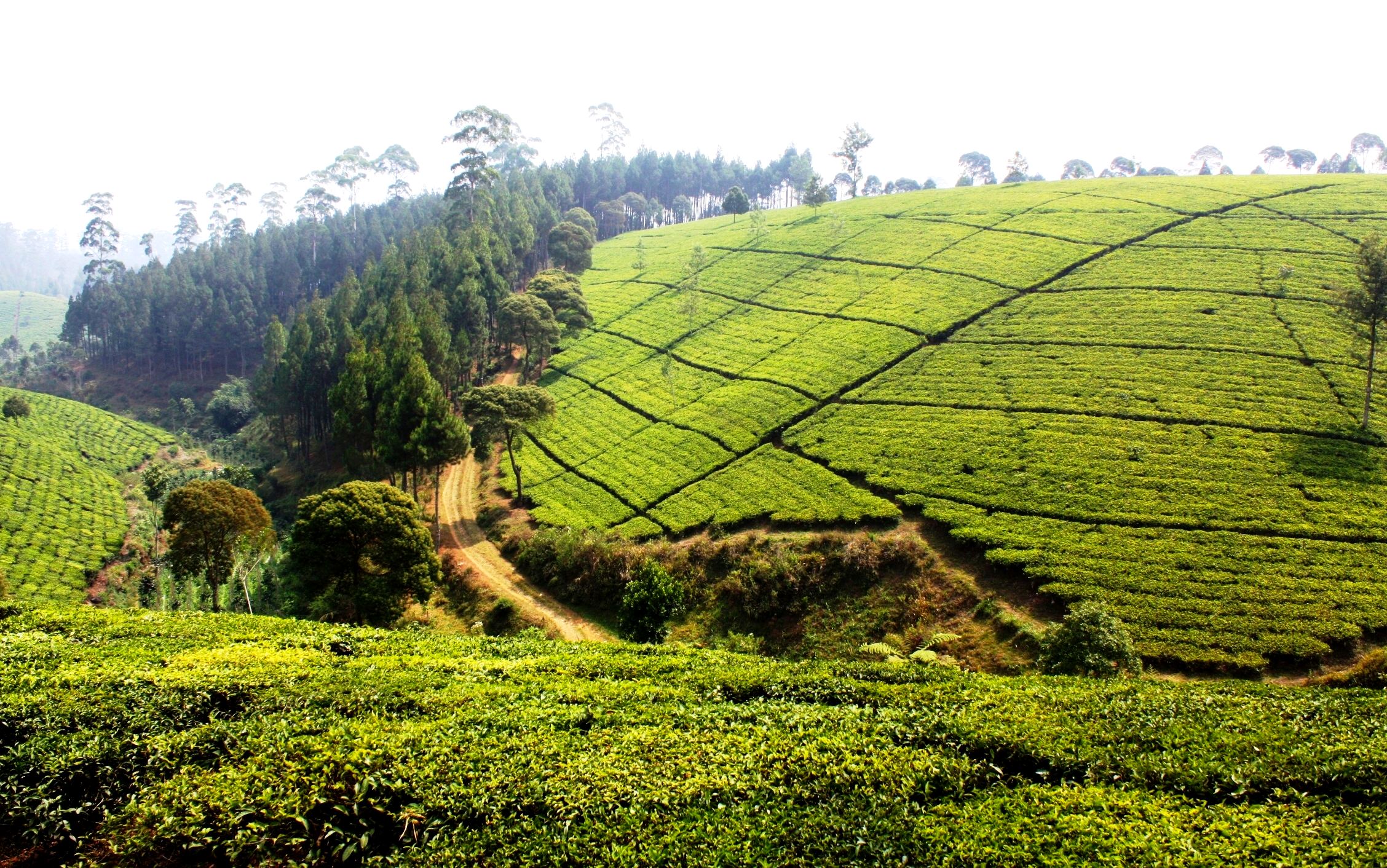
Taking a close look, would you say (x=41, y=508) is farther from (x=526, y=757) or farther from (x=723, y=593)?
(x=526, y=757)

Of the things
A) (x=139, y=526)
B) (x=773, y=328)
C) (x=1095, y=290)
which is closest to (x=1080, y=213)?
(x=1095, y=290)


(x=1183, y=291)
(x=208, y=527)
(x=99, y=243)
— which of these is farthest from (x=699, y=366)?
(x=99, y=243)

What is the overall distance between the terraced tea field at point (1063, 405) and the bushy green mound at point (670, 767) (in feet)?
39.1

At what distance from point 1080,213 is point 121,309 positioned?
141m

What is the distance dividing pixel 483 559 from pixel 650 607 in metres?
16.0

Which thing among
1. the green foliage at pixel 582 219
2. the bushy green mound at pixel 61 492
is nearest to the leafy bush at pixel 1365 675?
the bushy green mound at pixel 61 492

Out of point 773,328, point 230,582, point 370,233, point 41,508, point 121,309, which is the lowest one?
point 230,582

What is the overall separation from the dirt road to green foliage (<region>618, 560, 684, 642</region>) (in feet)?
6.12

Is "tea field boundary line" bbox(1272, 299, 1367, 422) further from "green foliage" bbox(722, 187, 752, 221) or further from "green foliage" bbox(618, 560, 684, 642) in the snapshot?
"green foliage" bbox(722, 187, 752, 221)

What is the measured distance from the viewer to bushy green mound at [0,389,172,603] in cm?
4578

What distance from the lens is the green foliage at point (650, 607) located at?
32594 millimetres

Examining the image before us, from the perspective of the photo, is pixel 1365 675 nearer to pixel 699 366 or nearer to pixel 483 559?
pixel 483 559

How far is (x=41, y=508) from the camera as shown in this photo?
53656mm

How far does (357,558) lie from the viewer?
116 feet
